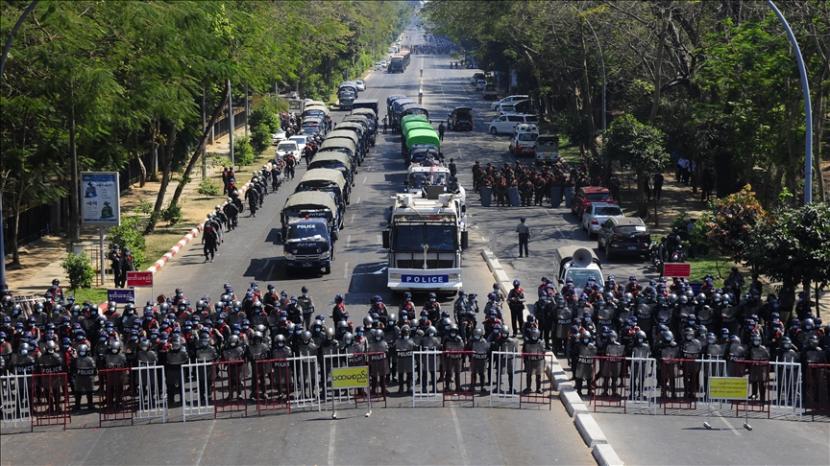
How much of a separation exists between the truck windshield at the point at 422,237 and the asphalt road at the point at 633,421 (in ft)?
11.7

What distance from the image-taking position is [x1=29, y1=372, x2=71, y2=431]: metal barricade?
20828mm

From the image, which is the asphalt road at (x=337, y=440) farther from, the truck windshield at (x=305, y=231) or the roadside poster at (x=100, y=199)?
the truck windshield at (x=305, y=231)

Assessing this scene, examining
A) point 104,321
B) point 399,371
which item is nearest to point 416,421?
point 399,371

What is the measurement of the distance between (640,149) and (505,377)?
24227 millimetres

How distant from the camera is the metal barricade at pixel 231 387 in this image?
21.2 metres

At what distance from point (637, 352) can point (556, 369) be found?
211 centimetres

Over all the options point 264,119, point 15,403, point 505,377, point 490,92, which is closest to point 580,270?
point 505,377

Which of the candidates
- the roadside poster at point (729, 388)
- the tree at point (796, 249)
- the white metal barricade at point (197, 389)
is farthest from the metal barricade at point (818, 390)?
the white metal barricade at point (197, 389)

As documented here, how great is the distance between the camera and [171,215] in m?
45.6

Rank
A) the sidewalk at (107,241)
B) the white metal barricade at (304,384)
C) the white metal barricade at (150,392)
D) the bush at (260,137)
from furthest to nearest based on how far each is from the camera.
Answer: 1. the bush at (260,137)
2. the sidewalk at (107,241)
3. the white metal barricade at (304,384)
4. the white metal barricade at (150,392)

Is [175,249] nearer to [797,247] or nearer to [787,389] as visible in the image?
[797,247]

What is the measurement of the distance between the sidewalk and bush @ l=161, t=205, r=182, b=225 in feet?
0.67

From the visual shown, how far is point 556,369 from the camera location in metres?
23.2

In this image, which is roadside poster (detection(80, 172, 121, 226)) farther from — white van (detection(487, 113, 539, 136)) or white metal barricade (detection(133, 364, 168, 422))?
white van (detection(487, 113, 539, 136))
